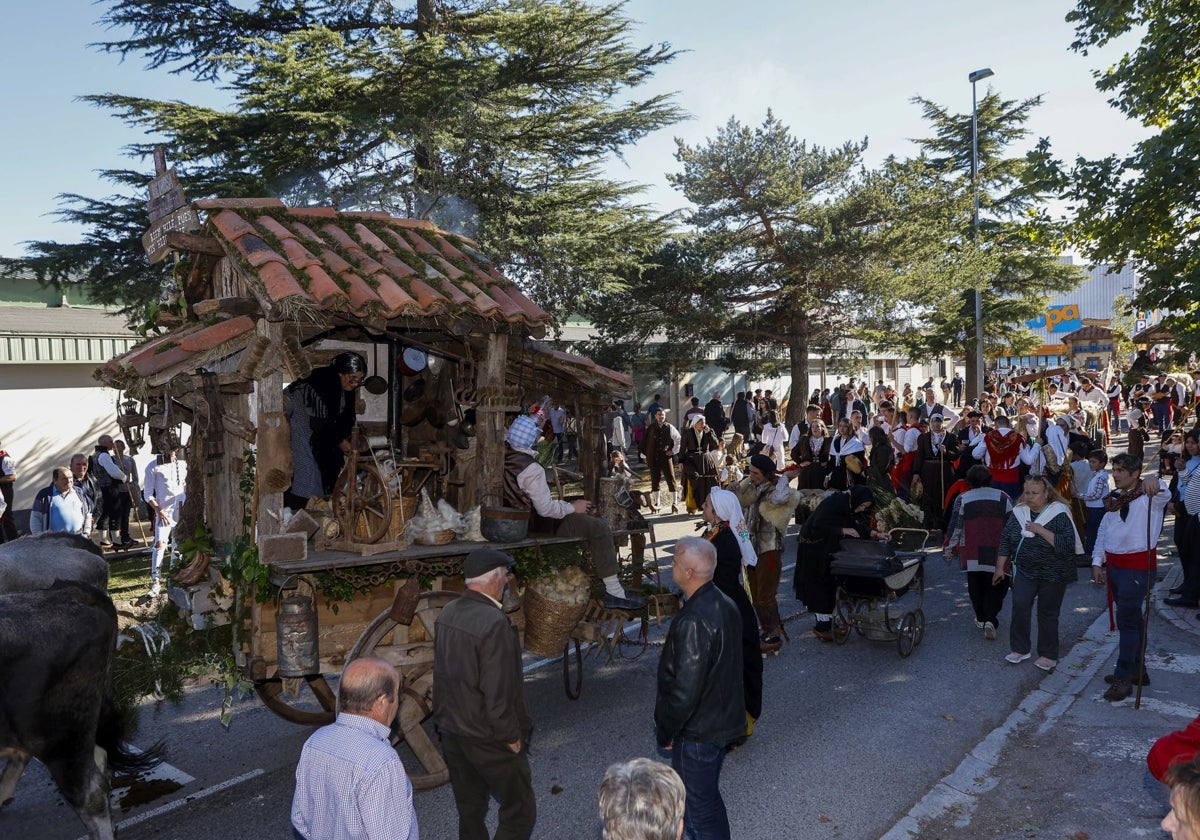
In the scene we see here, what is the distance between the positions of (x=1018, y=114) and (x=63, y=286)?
1324 inches

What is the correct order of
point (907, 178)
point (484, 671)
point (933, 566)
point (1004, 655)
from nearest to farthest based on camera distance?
1. point (484, 671)
2. point (1004, 655)
3. point (933, 566)
4. point (907, 178)

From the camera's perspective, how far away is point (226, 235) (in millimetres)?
6695

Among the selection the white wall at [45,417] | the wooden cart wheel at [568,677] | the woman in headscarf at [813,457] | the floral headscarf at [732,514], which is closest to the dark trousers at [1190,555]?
the woman in headscarf at [813,457]

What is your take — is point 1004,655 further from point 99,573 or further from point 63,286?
point 63,286

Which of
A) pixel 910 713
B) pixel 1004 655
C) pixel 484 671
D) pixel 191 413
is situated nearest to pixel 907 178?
pixel 1004 655

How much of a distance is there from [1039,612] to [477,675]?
22.1 ft

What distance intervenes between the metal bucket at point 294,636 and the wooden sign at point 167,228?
3.00 m

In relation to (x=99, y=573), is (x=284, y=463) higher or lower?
higher

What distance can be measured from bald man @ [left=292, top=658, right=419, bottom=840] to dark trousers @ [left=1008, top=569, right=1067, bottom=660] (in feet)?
24.0

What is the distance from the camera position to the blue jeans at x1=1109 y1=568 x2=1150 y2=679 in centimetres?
806

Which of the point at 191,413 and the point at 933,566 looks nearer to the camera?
the point at 191,413

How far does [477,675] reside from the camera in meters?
→ 4.80

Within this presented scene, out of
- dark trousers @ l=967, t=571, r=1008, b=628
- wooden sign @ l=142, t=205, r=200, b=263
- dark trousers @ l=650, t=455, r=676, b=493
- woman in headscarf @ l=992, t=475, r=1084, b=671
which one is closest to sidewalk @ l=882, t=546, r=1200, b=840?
woman in headscarf @ l=992, t=475, r=1084, b=671

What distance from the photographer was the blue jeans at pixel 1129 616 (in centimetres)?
806
